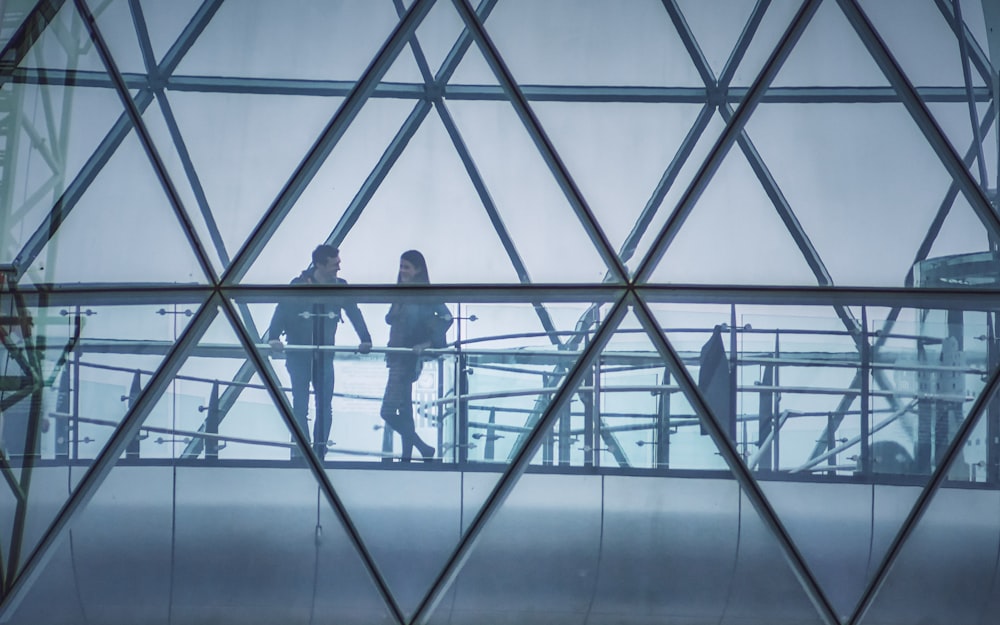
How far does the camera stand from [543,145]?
704 cm

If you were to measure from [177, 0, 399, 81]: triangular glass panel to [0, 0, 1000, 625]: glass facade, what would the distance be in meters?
0.03

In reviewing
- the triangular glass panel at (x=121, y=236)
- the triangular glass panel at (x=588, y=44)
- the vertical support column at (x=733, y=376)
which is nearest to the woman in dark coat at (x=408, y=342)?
the triangular glass panel at (x=121, y=236)

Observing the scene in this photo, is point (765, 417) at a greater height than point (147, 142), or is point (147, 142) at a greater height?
point (147, 142)

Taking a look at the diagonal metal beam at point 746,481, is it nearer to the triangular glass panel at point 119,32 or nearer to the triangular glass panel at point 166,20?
the triangular glass panel at point 166,20

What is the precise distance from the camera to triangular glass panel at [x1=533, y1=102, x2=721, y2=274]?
6.95 m

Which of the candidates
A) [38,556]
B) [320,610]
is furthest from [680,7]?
[38,556]

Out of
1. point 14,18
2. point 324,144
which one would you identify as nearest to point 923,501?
point 324,144

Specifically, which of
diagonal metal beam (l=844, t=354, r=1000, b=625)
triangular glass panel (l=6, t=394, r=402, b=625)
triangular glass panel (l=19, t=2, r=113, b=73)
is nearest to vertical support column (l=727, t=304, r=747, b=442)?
diagonal metal beam (l=844, t=354, r=1000, b=625)

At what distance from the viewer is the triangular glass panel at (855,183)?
6.91m

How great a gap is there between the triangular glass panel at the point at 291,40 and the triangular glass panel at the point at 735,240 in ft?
9.83

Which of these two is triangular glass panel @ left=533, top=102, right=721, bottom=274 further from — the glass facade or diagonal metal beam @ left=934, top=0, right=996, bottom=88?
diagonal metal beam @ left=934, top=0, right=996, bottom=88

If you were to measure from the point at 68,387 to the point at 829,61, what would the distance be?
6834 millimetres

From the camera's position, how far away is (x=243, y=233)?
706 centimetres

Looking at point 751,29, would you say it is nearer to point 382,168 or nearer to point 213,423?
point 382,168
